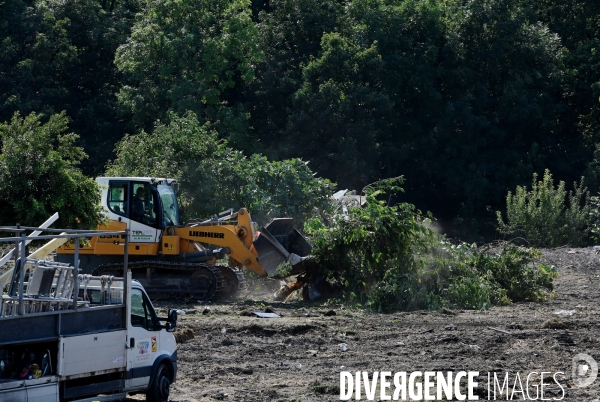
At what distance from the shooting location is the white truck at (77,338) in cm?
1008

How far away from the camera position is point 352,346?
15.7m

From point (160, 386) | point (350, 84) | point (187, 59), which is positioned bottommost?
point (160, 386)

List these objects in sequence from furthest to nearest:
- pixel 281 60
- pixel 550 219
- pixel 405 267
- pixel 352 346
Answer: pixel 281 60, pixel 550 219, pixel 405 267, pixel 352 346

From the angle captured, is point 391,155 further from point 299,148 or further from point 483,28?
point 483,28

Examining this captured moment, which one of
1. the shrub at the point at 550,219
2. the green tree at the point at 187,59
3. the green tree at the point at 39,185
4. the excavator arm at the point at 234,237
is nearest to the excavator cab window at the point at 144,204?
the excavator arm at the point at 234,237

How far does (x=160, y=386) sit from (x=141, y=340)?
27.9 inches

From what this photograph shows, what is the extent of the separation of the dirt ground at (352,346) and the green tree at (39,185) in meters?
3.13

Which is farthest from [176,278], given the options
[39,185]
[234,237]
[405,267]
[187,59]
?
[187,59]

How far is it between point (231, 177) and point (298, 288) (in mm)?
8087

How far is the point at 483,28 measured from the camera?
150ft

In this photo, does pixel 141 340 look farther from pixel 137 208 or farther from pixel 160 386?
pixel 137 208

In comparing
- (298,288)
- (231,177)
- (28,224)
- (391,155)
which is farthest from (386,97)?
(28,224)

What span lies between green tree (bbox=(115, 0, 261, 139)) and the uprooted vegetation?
21794 mm

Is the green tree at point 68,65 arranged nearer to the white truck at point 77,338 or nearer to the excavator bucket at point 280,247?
the excavator bucket at point 280,247
